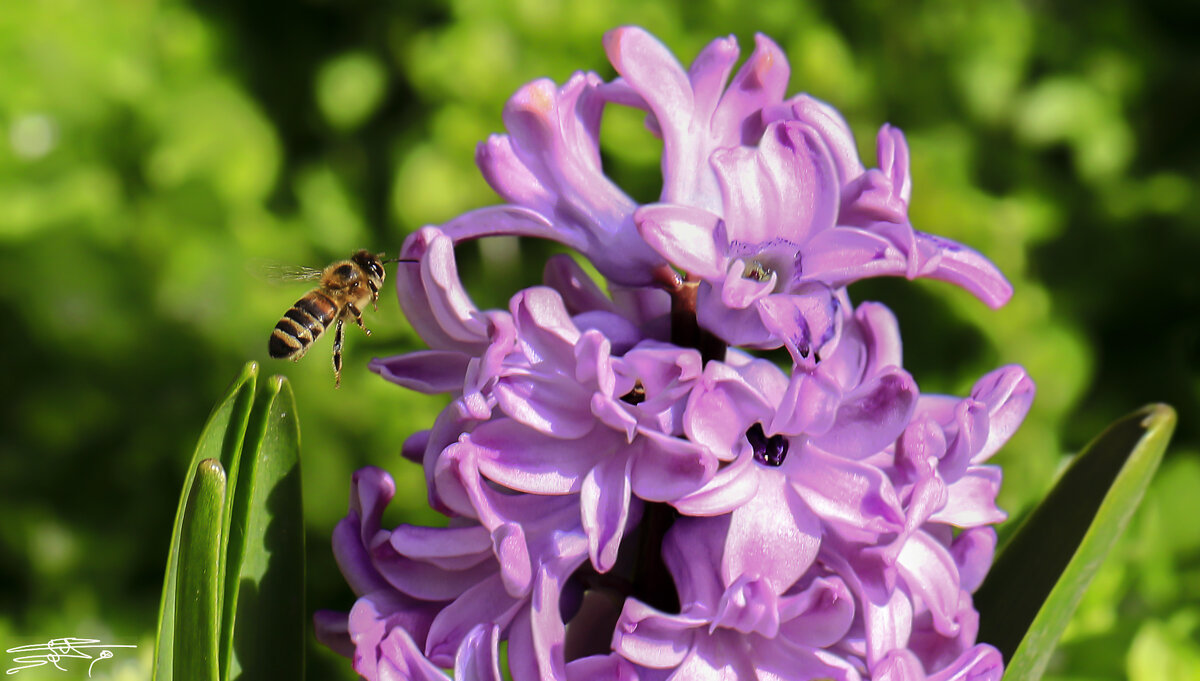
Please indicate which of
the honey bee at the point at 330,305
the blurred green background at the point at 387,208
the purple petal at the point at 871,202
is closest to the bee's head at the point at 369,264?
the honey bee at the point at 330,305

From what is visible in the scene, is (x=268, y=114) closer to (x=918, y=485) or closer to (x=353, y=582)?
(x=353, y=582)

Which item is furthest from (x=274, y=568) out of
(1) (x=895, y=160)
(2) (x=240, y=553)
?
(1) (x=895, y=160)

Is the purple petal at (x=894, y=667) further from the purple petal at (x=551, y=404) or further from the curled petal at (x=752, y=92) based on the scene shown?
the curled petal at (x=752, y=92)

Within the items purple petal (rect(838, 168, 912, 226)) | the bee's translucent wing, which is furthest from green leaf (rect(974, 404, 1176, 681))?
the bee's translucent wing

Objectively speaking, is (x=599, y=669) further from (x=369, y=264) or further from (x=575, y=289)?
(x=369, y=264)

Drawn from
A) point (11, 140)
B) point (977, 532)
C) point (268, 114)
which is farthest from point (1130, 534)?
point (11, 140)

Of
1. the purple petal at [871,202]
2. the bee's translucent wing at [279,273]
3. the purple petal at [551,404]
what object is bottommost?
the purple petal at [551,404]
